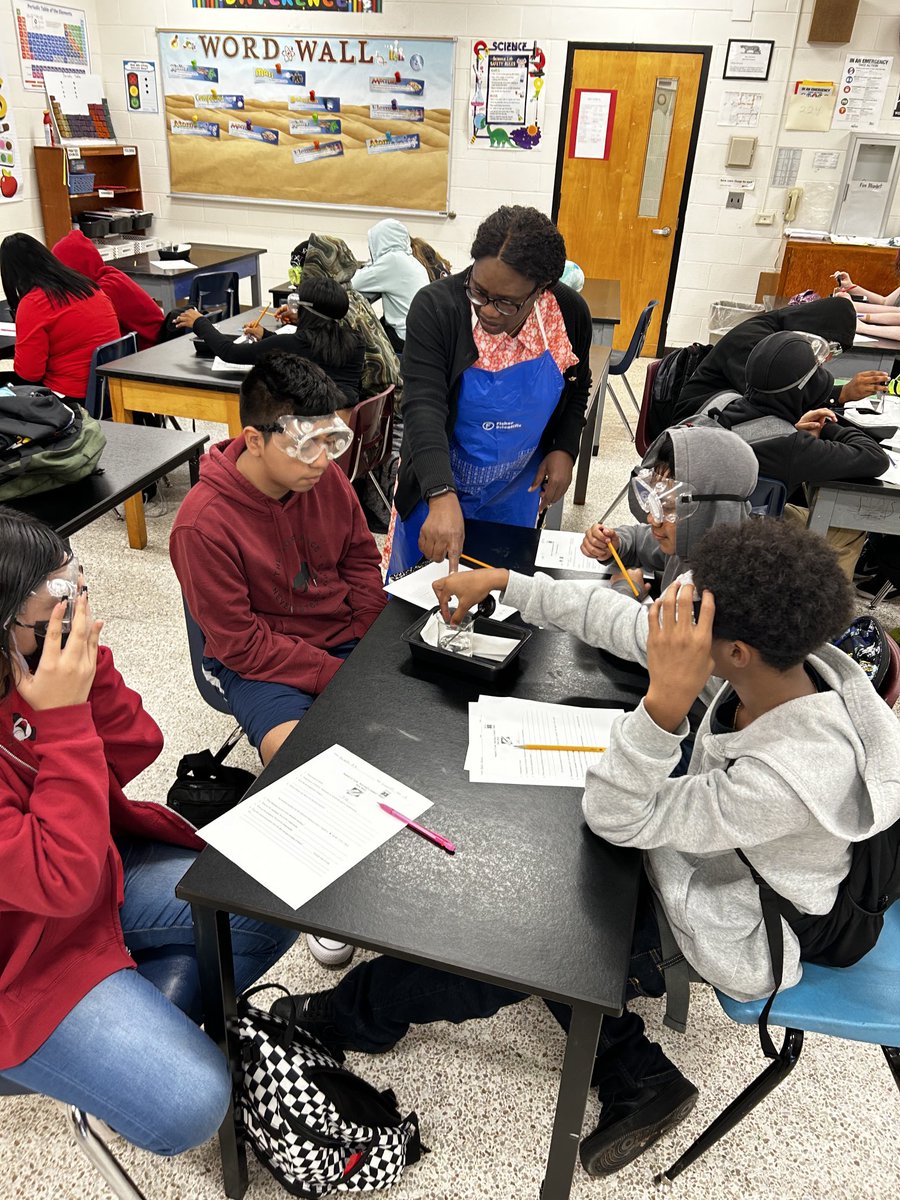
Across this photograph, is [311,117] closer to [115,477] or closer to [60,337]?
[60,337]

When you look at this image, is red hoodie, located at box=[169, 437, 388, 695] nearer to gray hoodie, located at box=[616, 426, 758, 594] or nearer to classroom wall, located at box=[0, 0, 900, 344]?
gray hoodie, located at box=[616, 426, 758, 594]

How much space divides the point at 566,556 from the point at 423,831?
1.00 m

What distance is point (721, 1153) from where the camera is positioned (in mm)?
1474

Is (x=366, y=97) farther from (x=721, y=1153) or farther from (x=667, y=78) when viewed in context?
(x=721, y=1153)

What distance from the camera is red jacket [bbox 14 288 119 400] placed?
353 cm

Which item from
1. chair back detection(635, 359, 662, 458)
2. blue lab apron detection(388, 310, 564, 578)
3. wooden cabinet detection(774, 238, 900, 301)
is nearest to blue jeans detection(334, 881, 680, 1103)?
blue lab apron detection(388, 310, 564, 578)

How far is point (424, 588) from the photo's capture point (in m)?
1.78

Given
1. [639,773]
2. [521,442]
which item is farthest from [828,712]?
[521,442]

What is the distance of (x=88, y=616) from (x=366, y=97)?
6.20m

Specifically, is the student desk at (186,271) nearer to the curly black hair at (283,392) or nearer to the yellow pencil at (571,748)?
the curly black hair at (283,392)

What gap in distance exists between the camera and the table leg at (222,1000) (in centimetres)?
113

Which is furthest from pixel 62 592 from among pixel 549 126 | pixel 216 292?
pixel 549 126

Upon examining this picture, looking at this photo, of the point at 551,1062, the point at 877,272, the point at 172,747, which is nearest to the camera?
the point at 551,1062

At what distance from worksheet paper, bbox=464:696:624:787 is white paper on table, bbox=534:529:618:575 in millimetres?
570
